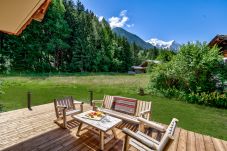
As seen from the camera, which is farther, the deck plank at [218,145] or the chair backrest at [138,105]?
the chair backrest at [138,105]

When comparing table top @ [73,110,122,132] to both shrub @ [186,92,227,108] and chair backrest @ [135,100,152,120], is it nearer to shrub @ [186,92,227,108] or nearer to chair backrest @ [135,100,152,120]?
chair backrest @ [135,100,152,120]

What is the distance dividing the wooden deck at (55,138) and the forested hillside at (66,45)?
1923 cm

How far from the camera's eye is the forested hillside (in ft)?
85.4

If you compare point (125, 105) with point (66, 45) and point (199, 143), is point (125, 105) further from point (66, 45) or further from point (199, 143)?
point (66, 45)

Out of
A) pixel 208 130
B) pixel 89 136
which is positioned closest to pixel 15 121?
pixel 89 136

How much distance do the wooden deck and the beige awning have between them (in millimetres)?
2865

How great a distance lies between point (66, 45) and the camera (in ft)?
102

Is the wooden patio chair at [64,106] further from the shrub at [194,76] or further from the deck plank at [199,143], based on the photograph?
the shrub at [194,76]

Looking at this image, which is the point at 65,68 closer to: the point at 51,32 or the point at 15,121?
the point at 51,32

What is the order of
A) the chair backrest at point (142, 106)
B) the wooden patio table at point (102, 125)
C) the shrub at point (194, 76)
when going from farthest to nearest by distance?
the shrub at point (194, 76)
the chair backrest at point (142, 106)
the wooden patio table at point (102, 125)

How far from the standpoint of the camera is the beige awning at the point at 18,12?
10.7 ft

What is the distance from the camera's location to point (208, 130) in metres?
6.17

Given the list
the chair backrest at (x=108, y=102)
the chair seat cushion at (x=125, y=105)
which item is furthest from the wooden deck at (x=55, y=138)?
the chair backrest at (x=108, y=102)

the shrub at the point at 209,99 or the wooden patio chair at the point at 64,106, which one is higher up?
the wooden patio chair at the point at 64,106
